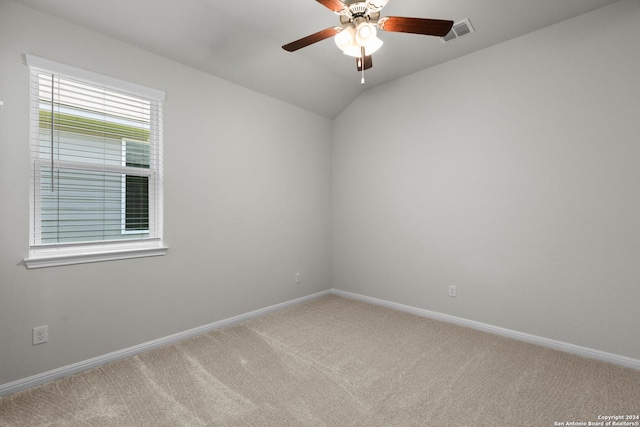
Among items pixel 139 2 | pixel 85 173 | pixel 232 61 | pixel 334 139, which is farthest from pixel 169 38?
pixel 334 139

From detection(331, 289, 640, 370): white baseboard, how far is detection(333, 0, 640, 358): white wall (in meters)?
0.05

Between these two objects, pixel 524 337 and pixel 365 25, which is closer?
pixel 365 25

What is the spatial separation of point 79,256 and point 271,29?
2.39 metres

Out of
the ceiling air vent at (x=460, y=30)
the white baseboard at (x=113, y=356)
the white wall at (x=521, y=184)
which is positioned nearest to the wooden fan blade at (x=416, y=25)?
the ceiling air vent at (x=460, y=30)

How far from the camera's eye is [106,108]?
8.08 feet

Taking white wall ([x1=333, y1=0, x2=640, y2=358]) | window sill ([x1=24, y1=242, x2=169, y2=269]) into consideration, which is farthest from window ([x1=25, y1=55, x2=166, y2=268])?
white wall ([x1=333, y1=0, x2=640, y2=358])

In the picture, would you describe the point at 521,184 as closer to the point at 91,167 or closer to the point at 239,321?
the point at 239,321

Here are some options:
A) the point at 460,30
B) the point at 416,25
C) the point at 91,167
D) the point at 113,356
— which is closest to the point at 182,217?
the point at 91,167

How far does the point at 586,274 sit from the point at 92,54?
4260mm

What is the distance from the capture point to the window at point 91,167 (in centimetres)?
217

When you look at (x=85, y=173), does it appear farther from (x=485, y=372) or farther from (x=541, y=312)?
(x=541, y=312)

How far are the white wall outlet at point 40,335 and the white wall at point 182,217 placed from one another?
0.03 m

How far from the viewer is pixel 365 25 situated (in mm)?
1845

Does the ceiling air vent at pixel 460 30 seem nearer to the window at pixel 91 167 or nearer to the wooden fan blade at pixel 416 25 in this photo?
the wooden fan blade at pixel 416 25
